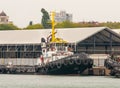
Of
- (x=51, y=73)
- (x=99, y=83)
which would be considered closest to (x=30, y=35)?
(x=51, y=73)

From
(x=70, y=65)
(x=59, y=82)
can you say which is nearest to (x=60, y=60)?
(x=70, y=65)

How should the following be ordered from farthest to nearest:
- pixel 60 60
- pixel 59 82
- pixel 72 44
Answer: pixel 72 44 → pixel 60 60 → pixel 59 82

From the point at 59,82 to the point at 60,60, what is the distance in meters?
12.9

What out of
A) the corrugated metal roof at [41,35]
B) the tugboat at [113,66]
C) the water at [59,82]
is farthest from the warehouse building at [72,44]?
the water at [59,82]

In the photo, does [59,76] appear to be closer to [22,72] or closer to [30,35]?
[22,72]

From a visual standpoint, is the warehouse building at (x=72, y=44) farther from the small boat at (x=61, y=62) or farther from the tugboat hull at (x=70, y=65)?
the tugboat hull at (x=70, y=65)

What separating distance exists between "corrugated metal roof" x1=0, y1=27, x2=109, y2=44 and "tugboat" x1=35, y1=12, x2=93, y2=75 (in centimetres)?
1389

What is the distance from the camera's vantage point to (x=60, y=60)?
107 meters

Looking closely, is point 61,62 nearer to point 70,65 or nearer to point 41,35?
point 70,65

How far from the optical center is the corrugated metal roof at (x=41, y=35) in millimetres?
127625

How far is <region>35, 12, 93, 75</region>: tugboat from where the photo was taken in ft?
349

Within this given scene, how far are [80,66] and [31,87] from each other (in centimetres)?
2089

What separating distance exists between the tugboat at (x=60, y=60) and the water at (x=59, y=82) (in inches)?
70.7

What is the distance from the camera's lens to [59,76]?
10581cm
